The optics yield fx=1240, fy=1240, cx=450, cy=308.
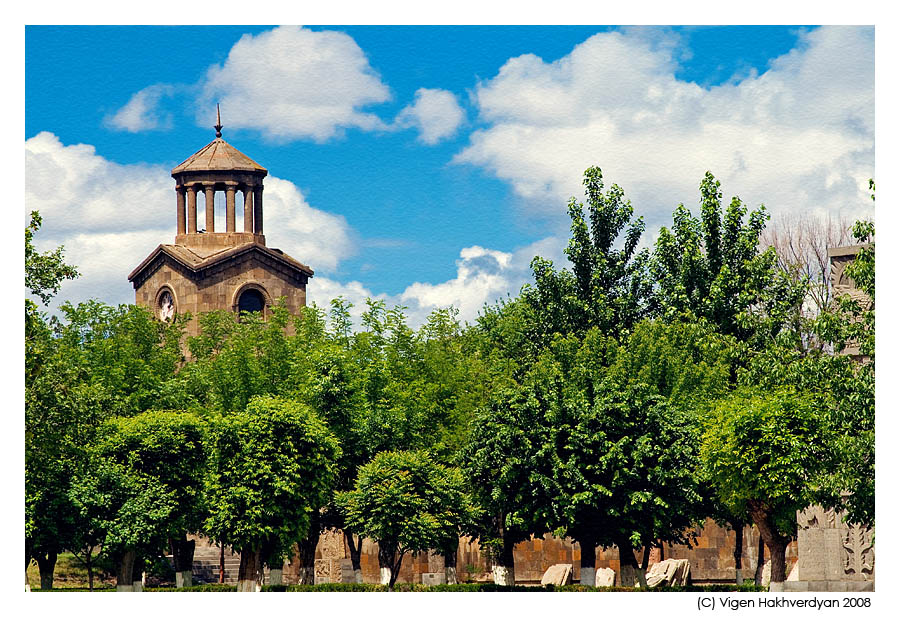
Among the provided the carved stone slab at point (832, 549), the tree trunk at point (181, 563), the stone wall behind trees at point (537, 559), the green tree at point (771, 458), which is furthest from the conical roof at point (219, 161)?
the carved stone slab at point (832, 549)

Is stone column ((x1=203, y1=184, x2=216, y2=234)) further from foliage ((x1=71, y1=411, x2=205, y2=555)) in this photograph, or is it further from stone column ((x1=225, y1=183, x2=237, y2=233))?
foliage ((x1=71, y1=411, x2=205, y2=555))

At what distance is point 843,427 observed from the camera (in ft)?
83.9

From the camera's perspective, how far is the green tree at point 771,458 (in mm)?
30641

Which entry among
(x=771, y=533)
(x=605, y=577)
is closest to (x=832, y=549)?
(x=771, y=533)

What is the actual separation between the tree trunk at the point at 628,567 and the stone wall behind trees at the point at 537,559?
28.6 ft

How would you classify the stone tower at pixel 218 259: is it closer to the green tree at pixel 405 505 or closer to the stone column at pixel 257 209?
the stone column at pixel 257 209

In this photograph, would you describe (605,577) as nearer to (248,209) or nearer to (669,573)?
(669,573)

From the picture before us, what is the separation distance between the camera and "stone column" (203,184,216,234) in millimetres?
56062

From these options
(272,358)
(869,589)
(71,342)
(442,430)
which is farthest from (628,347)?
(71,342)

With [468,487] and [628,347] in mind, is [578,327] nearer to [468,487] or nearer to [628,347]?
[628,347]

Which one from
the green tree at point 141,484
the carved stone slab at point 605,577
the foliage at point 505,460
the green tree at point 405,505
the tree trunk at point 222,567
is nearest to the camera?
the green tree at point 141,484

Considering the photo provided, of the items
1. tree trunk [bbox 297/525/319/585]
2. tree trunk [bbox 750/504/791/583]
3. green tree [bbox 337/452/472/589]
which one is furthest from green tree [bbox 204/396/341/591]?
tree trunk [bbox 750/504/791/583]

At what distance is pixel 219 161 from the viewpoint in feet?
184

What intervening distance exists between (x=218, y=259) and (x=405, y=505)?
2608cm
